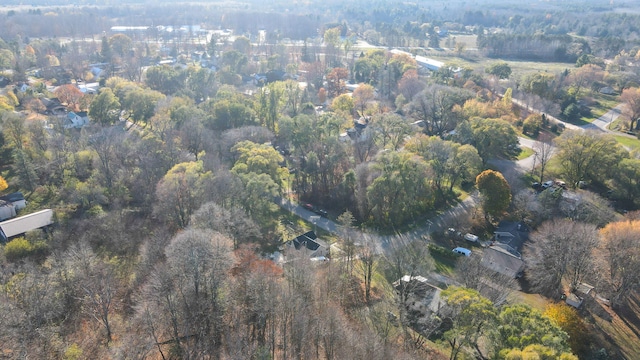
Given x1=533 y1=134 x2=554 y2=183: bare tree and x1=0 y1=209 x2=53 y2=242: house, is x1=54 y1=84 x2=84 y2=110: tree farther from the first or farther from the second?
x1=533 y1=134 x2=554 y2=183: bare tree

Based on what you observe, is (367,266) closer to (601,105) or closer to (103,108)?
(103,108)

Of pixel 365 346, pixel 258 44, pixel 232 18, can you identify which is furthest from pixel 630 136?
pixel 232 18

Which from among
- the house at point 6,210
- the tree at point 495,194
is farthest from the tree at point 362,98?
the house at point 6,210

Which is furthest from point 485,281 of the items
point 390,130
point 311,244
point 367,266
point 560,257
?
point 390,130

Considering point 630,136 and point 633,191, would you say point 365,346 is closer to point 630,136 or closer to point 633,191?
point 633,191

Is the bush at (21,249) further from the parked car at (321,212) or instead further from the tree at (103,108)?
the tree at (103,108)

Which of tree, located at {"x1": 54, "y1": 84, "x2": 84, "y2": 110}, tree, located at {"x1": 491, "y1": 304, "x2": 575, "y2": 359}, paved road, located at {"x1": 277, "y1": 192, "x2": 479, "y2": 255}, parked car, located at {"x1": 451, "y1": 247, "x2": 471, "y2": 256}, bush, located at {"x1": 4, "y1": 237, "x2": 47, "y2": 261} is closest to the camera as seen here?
tree, located at {"x1": 491, "y1": 304, "x2": 575, "y2": 359}

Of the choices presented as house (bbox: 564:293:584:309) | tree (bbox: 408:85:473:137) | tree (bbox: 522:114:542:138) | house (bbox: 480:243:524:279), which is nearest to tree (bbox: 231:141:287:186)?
house (bbox: 480:243:524:279)
